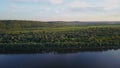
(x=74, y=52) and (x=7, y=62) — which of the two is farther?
(x=74, y=52)

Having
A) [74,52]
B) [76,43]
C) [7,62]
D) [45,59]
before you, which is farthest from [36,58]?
[76,43]

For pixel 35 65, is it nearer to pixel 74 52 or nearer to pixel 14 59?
pixel 14 59

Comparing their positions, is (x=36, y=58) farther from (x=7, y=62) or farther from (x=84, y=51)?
(x=84, y=51)

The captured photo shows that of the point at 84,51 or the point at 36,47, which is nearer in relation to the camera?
the point at 84,51

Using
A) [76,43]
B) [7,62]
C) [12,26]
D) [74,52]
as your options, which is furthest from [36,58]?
[12,26]

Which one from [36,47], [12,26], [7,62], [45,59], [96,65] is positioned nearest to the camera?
[96,65]

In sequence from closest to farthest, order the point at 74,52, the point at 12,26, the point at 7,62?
the point at 7,62, the point at 74,52, the point at 12,26
